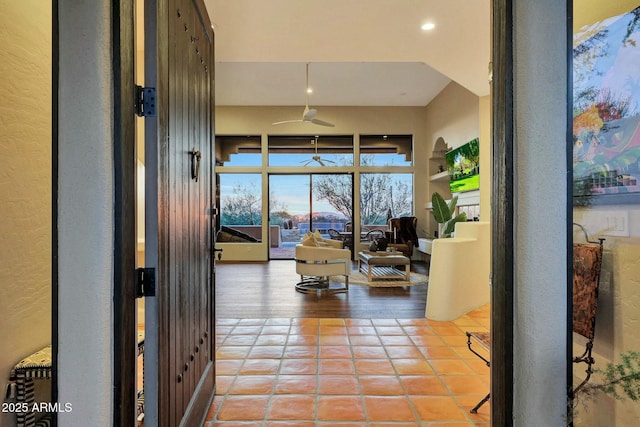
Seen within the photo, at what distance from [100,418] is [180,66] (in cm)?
151

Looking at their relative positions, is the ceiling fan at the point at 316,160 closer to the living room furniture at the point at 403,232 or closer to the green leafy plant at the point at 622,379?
the living room furniture at the point at 403,232

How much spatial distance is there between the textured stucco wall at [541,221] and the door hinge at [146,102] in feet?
4.58

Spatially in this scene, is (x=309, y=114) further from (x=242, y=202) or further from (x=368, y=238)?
(x=368, y=238)

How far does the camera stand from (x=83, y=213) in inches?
46.3

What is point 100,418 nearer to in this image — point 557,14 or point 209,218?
point 209,218

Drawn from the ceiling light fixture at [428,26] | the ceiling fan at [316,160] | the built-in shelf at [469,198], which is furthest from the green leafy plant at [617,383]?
the ceiling fan at [316,160]

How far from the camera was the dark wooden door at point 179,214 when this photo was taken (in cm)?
136

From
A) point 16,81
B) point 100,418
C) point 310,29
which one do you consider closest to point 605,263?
point 100,418

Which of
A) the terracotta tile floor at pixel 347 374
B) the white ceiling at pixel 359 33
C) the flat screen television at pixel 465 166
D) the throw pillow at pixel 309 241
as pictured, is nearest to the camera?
the terracotta tile floor at pixel 347 374

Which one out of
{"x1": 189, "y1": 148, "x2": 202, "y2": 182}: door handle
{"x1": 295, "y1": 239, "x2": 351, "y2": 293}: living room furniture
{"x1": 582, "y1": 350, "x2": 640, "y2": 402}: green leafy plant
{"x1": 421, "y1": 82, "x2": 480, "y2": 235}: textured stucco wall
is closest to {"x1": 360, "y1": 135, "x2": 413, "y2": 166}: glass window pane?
{"x1": 421, "y1": 82, "x2": 480, "y2": 235}: textured stucco wall

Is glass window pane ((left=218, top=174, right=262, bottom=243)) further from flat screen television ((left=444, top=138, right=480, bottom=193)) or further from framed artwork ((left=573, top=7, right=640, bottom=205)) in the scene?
framed artwork ((left=573, top=7, right=640, bottom=205))

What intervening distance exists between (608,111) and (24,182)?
9.50 feet

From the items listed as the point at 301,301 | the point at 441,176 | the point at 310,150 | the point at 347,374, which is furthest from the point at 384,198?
the point at 347,374

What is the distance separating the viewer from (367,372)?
274 cm
